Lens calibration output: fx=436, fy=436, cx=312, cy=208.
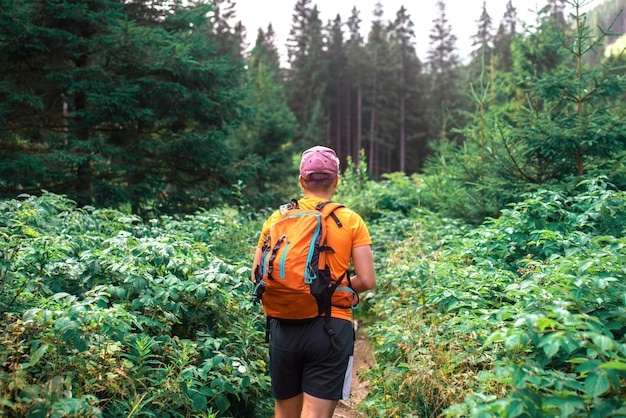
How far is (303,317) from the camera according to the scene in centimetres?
249

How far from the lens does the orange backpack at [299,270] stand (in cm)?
242

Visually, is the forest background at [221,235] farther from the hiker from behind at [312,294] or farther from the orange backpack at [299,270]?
the orange backpack at [299,270]

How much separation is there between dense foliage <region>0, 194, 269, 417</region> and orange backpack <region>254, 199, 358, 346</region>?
1.02 metres

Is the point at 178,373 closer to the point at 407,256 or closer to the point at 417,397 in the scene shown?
the point at 417,397

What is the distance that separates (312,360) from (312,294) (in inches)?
16.6

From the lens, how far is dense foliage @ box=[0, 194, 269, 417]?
2523mm

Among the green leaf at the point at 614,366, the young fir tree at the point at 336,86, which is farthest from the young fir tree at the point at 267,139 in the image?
the young fir tree at the point at 336,86

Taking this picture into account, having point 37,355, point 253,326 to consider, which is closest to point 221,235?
point 253,326

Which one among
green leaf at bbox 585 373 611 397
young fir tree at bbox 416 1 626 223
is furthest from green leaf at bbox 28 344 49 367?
young fir tree at bbox 416 1 626 223

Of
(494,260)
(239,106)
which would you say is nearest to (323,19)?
(239,106)

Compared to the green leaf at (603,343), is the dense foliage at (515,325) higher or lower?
lower

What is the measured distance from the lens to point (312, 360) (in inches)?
99.6

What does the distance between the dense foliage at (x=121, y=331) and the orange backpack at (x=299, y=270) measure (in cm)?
102

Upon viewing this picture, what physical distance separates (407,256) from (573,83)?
11.3 feet
